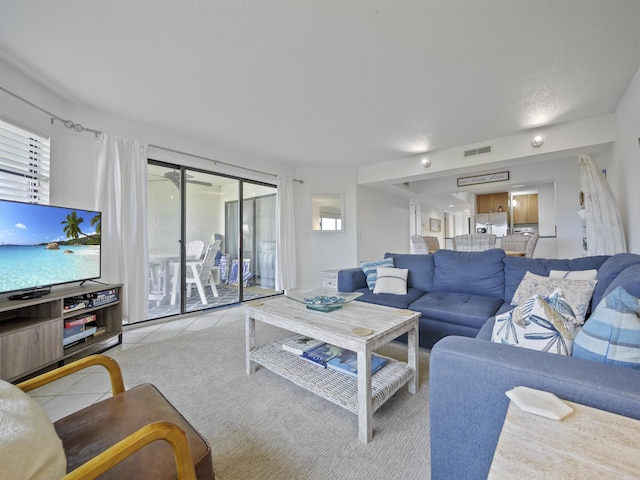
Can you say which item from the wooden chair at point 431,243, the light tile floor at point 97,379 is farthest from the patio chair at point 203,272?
the wooden chair at point 431,243

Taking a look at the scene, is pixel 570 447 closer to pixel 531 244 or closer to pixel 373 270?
pixel 373 270

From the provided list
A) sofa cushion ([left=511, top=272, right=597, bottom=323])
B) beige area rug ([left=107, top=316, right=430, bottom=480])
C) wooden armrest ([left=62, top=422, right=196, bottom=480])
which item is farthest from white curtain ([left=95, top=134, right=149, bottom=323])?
sofa cushion ([left=511, top=272, right=597, bottom=323])

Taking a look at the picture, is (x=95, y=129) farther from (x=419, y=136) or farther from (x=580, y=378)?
(x=580, y=378)

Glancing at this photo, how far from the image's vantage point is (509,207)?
7.20m

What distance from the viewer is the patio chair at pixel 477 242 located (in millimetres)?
3641

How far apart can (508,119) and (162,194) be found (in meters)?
4.41

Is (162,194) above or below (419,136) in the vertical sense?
below

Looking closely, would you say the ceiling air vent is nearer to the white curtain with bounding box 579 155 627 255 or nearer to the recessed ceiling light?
the recessed ceiling light

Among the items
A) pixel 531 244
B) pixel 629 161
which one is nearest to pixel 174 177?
pixel 531 244

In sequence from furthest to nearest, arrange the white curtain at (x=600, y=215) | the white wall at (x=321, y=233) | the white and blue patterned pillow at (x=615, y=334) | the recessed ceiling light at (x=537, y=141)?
1. the white wall at (x=321, y=233)
2. the recessed ceiling light at (x=537, y=141)
3. the white curtain at (x=600, y=215)
4. the white and blue patterned pillow at (x=615, y=334)

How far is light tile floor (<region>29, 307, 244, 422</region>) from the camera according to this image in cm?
170

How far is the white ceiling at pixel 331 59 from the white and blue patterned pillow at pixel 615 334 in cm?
178

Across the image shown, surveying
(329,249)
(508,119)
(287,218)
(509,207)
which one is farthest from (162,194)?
(509,207)

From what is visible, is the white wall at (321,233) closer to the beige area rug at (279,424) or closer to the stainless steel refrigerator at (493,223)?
the beige area rug at (279,424)
